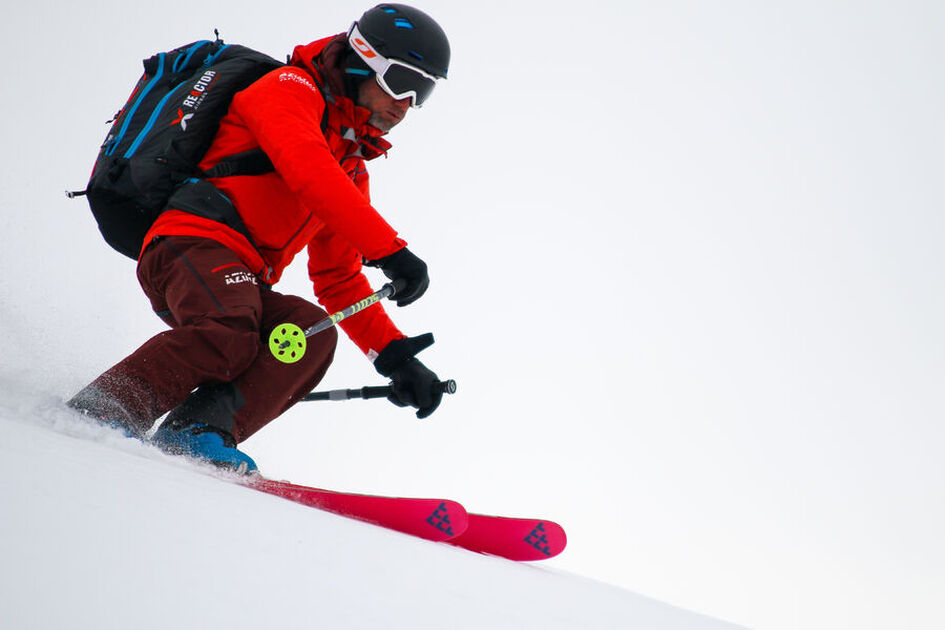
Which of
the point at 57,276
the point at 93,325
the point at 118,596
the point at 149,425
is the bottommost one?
the point at 118,596

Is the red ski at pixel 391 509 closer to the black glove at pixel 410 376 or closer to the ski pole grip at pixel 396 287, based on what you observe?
the ski pole grip at pixel 396 287

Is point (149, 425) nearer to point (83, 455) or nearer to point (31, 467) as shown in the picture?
point (83, 455)

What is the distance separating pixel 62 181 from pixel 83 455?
18.8 meters

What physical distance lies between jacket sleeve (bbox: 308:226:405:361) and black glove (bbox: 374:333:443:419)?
10 centimetres

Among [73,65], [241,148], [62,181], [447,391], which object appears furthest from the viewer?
[73,65]

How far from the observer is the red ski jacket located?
3053 millimetres

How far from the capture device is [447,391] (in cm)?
369

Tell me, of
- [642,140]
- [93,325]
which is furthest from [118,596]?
[642,140]

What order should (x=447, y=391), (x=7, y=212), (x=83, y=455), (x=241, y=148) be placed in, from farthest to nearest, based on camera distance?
(x=7, y=212), (x=447, y=391), (x=241, y=148), (x=83, y=455)

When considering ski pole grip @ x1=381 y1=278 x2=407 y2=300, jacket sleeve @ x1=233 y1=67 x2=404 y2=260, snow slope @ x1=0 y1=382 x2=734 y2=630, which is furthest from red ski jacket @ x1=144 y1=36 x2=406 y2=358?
snow slope @ x1=0 y1=382 x2=734 y2=630

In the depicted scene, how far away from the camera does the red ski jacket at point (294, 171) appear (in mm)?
3053

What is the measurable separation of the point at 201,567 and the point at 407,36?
2801mm

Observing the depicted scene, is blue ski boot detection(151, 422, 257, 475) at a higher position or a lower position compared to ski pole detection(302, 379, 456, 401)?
lower

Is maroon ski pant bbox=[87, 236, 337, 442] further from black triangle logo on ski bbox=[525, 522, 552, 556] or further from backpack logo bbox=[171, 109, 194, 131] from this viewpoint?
black triangle logo on ski bbox=[525, 522, 552, 556]
